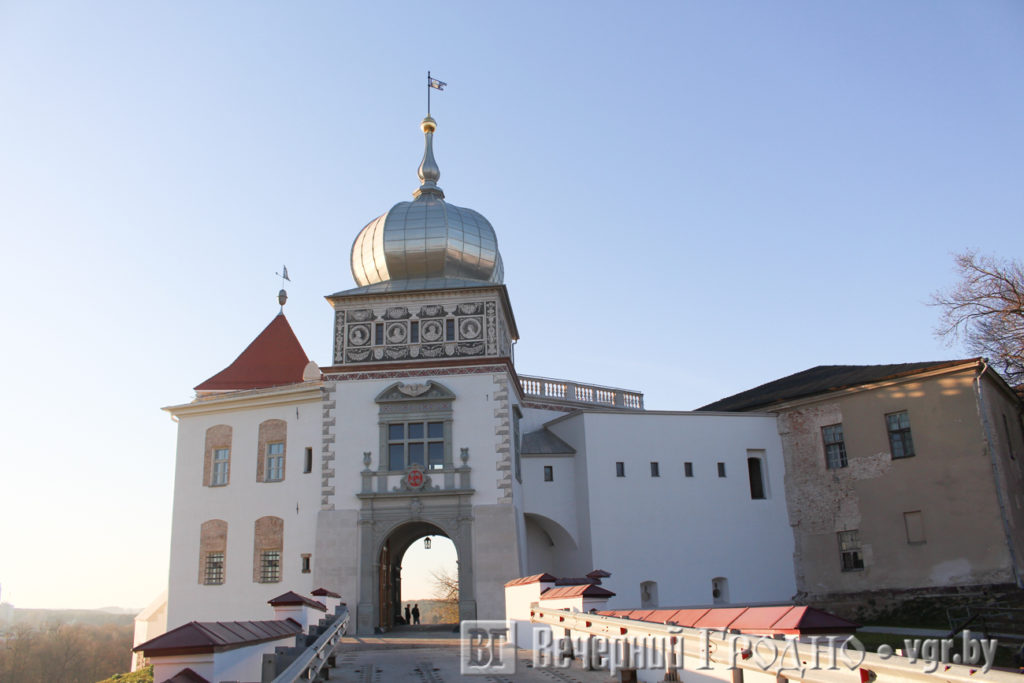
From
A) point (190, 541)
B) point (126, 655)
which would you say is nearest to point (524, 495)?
point (190, 541)

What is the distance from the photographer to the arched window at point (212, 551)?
83.8ft

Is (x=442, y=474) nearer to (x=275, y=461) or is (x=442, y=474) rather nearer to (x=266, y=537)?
(x=275, y=461)

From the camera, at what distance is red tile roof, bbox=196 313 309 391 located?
3158cm

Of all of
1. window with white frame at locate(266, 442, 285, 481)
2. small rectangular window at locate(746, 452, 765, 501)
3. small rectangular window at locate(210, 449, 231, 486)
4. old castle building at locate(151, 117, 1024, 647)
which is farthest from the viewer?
small rectangular window at locate(746, 452, 765, 501)

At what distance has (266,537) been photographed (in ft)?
82.1

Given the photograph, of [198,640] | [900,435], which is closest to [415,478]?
[900,435]

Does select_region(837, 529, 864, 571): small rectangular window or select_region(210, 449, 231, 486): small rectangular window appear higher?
select_region(210, 449, 231, 486): small rectangular window

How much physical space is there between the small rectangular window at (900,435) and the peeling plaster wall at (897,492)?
6.1 inches

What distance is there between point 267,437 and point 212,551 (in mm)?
3637

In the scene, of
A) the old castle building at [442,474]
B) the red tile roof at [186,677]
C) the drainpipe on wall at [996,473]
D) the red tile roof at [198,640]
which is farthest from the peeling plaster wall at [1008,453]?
the red tile roof at [186,677]

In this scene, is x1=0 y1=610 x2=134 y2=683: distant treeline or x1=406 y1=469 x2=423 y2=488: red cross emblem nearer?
x1=406 y1=469 x2=423 y2=488: red cross emblem

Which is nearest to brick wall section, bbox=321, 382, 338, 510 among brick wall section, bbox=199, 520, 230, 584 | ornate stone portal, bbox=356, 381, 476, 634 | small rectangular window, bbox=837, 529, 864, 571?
ornate stone portal, bbox=356, 381, 476, 634

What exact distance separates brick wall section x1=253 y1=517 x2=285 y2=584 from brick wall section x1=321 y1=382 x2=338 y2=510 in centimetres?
212

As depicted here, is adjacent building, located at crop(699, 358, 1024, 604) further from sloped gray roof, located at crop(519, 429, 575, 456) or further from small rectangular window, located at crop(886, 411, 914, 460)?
sloped gray roof, located at crop(519, 429, 575, 456)
